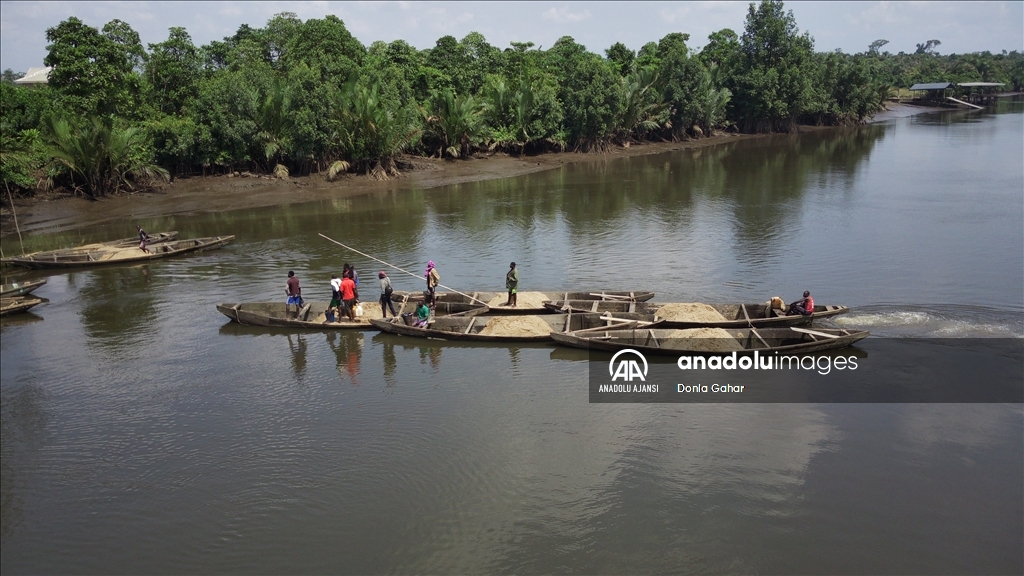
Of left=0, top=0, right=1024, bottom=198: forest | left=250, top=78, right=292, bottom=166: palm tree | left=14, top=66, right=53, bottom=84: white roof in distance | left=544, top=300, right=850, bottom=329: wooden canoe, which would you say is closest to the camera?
left=544, top=300, right=850, bottom=329: wooden canoe

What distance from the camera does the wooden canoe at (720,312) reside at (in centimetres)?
1427

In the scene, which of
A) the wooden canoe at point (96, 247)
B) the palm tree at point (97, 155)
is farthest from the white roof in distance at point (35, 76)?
the wooden canoe at point (96, 247)

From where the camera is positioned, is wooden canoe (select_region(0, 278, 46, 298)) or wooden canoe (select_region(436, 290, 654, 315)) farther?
wooden canoe (select_region(0, 278, 46, 298))

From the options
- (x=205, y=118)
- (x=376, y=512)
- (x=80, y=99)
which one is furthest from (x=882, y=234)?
(x=80, y=99)

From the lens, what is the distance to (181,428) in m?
11.8

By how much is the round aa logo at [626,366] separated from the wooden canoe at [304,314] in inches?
141

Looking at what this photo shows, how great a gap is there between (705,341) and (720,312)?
71.8 inches

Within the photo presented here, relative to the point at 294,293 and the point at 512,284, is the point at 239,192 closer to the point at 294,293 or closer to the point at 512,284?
the point at 294,293

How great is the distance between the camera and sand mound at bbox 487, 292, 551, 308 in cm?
1609

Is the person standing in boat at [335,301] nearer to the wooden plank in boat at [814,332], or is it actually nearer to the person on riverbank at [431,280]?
the person on riverbank at [431,280]

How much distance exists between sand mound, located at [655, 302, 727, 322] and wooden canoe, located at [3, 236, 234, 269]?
16.4m

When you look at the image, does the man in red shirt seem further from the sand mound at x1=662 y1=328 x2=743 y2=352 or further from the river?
the sand mound at x1=662 y1=328 x2=743 y2=352

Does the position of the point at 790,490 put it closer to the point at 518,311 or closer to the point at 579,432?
the point at 579,432

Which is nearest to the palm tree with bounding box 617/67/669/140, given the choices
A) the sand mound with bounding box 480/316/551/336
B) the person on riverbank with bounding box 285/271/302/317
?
the sand mound with bounding box 480/316/551/336
